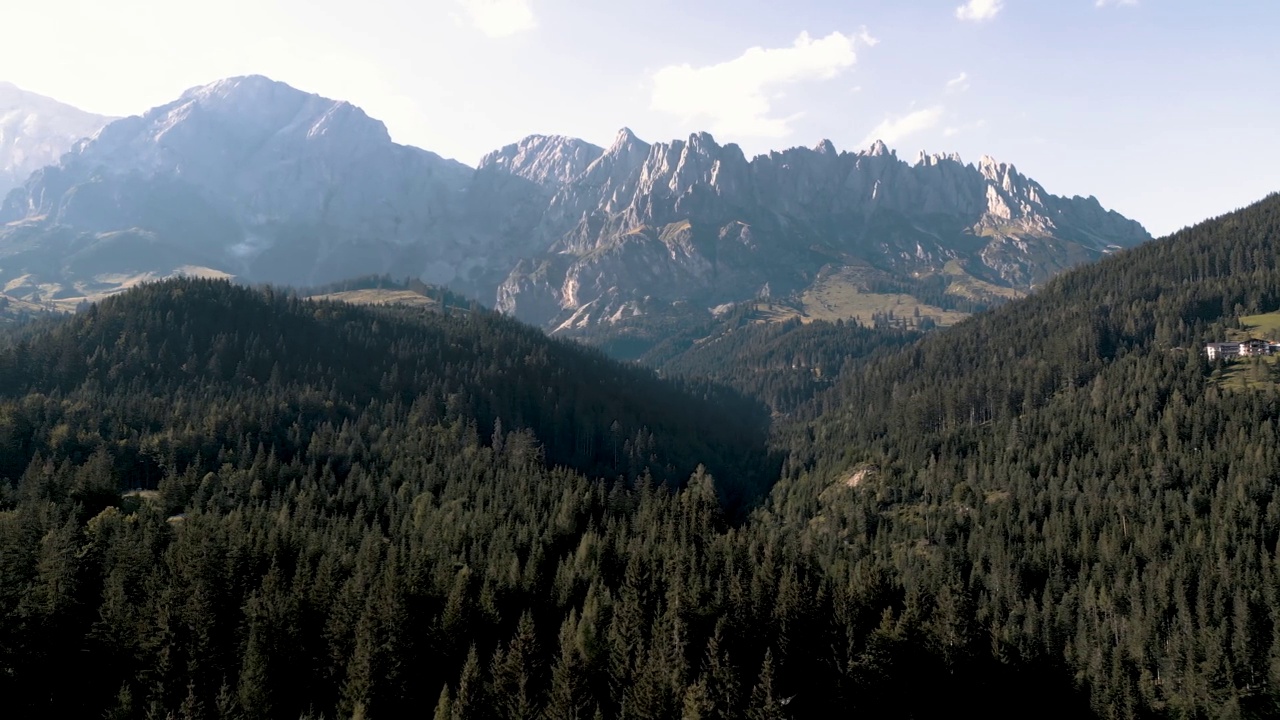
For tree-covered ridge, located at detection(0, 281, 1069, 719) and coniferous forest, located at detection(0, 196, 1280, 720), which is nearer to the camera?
tree-covered ridge, located at detection(0, 281, 1069, 719)

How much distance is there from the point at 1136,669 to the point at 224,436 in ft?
595

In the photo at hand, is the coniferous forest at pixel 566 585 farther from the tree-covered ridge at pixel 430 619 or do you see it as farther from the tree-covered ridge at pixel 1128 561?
the tree-covered ridge at pixel 1128 561

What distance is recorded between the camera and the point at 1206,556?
153m

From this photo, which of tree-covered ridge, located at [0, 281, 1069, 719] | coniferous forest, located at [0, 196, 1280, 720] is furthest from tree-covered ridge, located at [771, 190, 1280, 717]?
tree-covered ridge, located at [0, 281, 1069, 719]

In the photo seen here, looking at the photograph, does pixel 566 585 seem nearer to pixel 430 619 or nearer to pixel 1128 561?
pixel 430 619

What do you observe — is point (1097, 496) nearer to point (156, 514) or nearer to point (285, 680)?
point (285, 680)

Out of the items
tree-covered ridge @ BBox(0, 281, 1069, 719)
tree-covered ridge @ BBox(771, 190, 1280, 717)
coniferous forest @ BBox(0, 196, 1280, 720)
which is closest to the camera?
tree-covered ridge @ BBox(0, 281, 1069, 719)

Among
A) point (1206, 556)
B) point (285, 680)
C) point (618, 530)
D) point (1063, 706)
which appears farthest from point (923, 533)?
point (285, 680)

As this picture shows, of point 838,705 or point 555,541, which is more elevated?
point 555,541

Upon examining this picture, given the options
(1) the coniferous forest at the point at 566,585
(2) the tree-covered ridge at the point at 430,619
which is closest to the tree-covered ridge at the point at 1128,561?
(1) the coniferous forest at the point at 566,585

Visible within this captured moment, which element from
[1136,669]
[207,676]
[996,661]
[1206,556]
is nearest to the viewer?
[207,676]

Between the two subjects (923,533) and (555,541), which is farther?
(923,533)

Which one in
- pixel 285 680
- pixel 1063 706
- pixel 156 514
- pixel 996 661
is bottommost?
pixel 1063 706

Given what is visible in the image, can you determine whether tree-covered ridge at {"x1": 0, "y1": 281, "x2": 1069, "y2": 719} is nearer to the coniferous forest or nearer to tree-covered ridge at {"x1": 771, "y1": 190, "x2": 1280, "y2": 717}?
the coniferous forest
